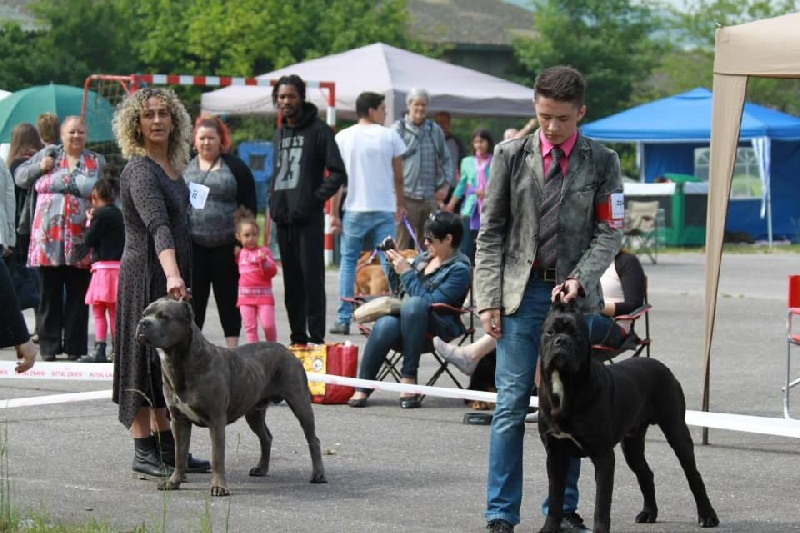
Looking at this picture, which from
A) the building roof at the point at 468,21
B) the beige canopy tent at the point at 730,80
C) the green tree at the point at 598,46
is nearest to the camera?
the beige canopy tent at the point at 730,80

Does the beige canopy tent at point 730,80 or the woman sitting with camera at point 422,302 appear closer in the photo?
the beige canopy tent at point 730,80

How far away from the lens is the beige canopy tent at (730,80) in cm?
851

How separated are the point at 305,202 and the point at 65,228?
6.87 feet

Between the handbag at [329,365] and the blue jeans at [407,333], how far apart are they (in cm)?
10

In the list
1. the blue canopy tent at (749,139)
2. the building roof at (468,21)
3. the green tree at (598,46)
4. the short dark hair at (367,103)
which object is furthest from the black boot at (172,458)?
the building roof at (468,21)

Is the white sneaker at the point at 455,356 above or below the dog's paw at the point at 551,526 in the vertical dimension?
above

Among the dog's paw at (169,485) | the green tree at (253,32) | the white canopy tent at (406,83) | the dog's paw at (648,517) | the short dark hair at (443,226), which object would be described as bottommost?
the dog's paw at (169,485)

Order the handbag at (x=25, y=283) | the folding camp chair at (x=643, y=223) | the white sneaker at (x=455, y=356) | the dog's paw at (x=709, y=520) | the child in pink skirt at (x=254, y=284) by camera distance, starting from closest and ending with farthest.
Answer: the dog's paw at (x=709, y=520) → the white sneaker at (x=455, y=356) → the child in pink skirt at (x=254, y=284) → the handbag at (x=25, y=283) → the folding camp chair at (x=643, y=223)

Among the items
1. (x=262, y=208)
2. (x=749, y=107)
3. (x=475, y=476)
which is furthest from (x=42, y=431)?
(x=262, y=208)

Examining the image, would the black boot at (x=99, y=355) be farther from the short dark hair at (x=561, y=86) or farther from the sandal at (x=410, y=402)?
the short dark hair at (x=561, y=86)

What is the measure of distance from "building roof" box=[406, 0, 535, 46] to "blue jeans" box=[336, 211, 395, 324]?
5478 centimetres

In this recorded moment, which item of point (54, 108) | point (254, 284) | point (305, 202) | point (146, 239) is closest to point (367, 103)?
point (305, 202)

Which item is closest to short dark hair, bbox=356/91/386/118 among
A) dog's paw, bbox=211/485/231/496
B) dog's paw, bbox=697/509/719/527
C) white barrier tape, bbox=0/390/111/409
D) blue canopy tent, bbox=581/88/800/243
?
white barrier tape, bbox=0/390/111/409

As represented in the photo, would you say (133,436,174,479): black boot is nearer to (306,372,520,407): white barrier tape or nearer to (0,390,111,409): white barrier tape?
(0,390,111,409): white barrier tape
